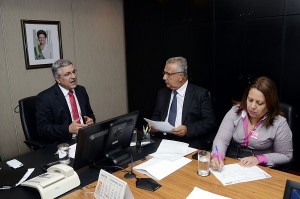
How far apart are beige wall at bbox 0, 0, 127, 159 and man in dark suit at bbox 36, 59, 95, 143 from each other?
1023 millimetres

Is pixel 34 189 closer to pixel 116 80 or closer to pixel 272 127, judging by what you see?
pixel 272 127

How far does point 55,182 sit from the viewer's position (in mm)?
1485

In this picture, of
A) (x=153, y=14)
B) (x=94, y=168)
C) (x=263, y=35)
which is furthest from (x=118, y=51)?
(x=94, y=168)

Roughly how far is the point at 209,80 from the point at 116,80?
5.38ft

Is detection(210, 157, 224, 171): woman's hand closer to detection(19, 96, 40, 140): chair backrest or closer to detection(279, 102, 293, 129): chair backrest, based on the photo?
detection(279, 102, 293, 129): chair backrest

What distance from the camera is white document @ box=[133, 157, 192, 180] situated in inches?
65.7

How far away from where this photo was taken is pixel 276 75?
3.12 meters

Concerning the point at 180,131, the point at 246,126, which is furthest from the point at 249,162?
the point at 180,131

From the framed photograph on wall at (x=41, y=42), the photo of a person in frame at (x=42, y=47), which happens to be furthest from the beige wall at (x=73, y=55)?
the photo of a person in frame at (x=42, y=47)

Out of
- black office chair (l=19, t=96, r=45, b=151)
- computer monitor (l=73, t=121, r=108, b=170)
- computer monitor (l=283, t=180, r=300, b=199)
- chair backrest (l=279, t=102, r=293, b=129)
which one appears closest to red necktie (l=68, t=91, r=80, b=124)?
black office chair (l=19, t=96, r=45, b=151)

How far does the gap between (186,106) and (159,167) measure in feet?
3.57

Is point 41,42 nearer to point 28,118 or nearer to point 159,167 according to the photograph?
point 28,118

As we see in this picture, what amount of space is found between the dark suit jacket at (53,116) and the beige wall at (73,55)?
1039 millimetres

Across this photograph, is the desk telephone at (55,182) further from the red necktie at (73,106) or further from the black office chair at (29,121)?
the red necktie at (73,106)
